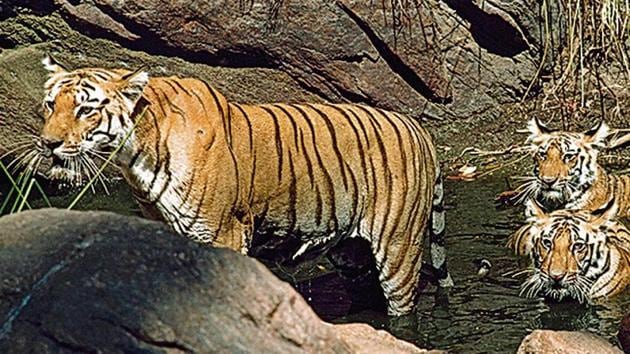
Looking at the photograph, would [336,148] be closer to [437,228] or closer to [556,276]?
[437,228]

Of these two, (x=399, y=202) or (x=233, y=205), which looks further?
(x=399, y=202)

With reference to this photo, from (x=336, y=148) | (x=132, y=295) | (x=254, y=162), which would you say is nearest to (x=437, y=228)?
(x=336, y=148)

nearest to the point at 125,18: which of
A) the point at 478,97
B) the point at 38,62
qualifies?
the point at 38,62

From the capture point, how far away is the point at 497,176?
1001cm

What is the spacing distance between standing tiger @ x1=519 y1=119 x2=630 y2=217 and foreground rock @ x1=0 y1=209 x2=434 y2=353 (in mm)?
5261

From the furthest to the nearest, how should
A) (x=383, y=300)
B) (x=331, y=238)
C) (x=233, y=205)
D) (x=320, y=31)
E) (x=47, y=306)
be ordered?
(x=320, y=31)
(x=383, y=300)
(x=331, y=238)
(x=233, y=205)
(x=47, y=306)

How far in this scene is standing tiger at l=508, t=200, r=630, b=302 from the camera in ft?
23.5

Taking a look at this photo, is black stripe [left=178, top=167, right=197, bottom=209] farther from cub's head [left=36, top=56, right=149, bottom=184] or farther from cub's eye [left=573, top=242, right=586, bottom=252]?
cub's eye [left=573, top=242, right=586, bottom=252]

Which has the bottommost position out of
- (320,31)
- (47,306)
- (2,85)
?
(2,85)

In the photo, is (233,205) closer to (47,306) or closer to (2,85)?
(47,306)

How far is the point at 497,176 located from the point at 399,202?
3.21 m

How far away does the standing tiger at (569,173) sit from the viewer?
326 inches

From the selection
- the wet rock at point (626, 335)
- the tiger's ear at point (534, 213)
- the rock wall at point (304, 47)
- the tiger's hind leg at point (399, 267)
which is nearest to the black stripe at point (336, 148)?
the tiger's hind leg at point (399, 267)

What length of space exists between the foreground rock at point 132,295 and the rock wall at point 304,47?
291 inches
